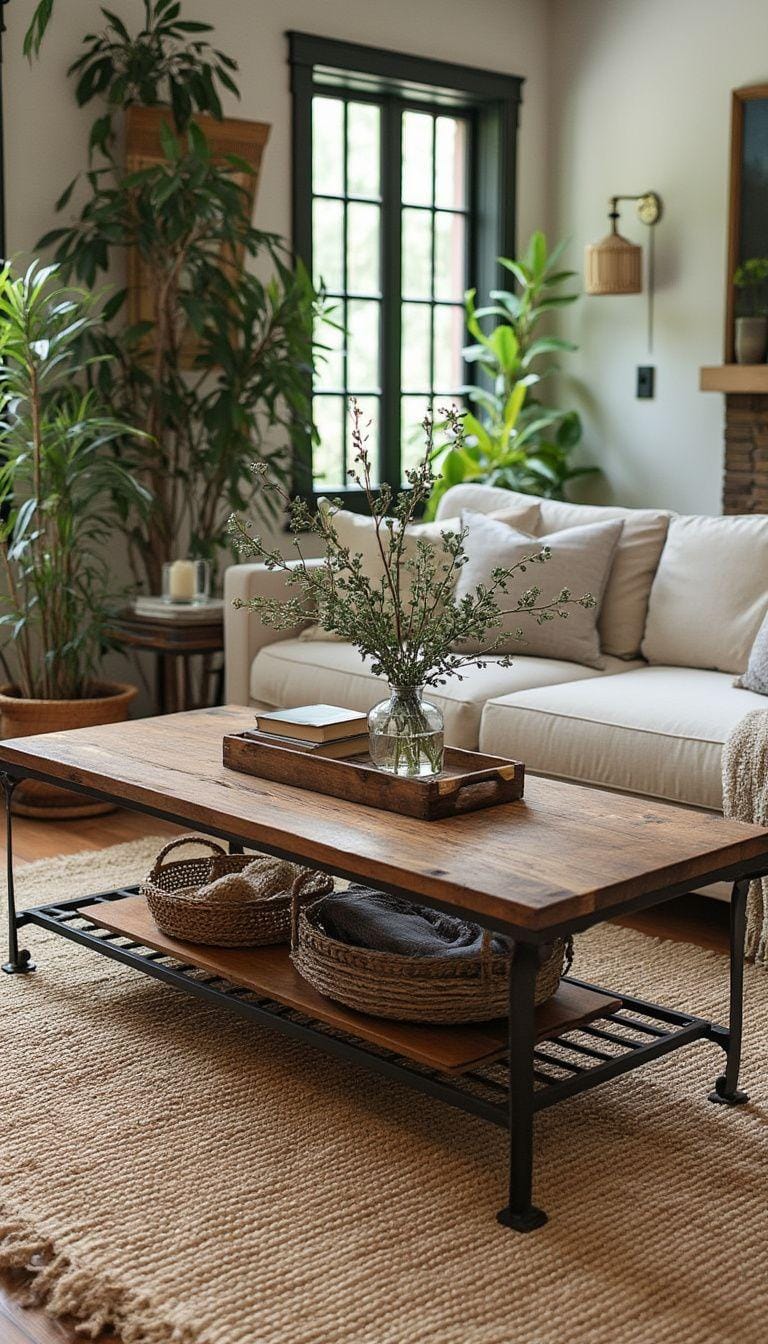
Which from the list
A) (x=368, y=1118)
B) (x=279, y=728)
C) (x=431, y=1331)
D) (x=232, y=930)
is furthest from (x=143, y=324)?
(x=431, y=1331)

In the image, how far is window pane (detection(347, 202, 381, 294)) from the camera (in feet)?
17.5

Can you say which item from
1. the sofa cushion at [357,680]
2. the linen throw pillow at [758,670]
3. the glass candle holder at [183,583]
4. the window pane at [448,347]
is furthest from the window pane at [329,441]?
the linen throw pillow at [758,670]

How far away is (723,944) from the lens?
123 inches

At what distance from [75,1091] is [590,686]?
1611 mm

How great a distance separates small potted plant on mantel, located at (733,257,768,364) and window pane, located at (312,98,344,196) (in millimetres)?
1441

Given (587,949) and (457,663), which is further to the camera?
(587,949)

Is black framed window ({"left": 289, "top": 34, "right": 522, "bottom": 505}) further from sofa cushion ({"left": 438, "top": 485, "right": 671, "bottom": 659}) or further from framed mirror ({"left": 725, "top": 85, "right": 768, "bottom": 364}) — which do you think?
Result: sofa cushion ({"left": 438, "top": 485, "right": 671, "bottom": 659})

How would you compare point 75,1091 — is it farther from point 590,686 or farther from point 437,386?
point 437,386

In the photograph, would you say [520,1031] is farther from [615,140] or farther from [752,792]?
[615,140]

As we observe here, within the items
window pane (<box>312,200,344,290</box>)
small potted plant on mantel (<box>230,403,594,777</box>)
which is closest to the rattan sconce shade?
window pane (<box>312,200,344,290</box>)

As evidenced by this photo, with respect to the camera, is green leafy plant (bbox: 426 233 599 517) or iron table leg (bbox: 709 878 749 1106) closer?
iron table leg (bbox: 709 878 749 1106)

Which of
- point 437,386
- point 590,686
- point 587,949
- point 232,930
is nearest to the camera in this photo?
point 232,930

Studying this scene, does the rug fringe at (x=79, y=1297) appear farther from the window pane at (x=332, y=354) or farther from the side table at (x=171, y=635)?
the window pane at (x=332, y=354)

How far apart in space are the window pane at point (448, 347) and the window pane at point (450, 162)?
0.41 m
